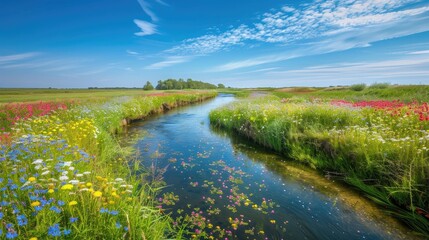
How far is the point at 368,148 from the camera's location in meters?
7.03

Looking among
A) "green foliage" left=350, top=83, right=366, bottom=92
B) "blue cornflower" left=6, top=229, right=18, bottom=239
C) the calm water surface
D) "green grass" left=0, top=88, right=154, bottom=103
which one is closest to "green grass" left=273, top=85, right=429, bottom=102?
"green foliage" left=350, top=83, right=366, bottom=92

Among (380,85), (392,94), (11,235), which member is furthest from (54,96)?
(380,85)

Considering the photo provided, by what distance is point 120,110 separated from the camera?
60.4 feet

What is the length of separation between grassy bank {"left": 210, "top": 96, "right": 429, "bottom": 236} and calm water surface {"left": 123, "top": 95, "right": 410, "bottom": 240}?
0.61 m

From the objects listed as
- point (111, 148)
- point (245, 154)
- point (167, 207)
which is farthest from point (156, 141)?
point (167, 207)

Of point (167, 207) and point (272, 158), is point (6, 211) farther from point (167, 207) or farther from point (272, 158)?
point (272, 158)

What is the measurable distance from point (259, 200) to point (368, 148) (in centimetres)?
393

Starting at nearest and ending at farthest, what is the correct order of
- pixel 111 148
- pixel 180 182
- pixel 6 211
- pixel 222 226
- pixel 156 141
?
pixel 6 211
pixel 222 226
pixel 180 182
pixel 111 148
pixel 156 141

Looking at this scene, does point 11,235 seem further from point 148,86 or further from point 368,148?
point 148,86

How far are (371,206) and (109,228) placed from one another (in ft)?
20.7

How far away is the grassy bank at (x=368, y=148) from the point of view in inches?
212

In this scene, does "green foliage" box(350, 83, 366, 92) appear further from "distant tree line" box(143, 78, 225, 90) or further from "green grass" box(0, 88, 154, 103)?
"distant tree line" box(143, 78, 225, 90)

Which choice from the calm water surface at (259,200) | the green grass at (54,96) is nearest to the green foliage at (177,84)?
the green grass at (54,96)

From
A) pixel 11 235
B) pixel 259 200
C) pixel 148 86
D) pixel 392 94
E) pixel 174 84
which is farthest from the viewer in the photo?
pixel 174 84
